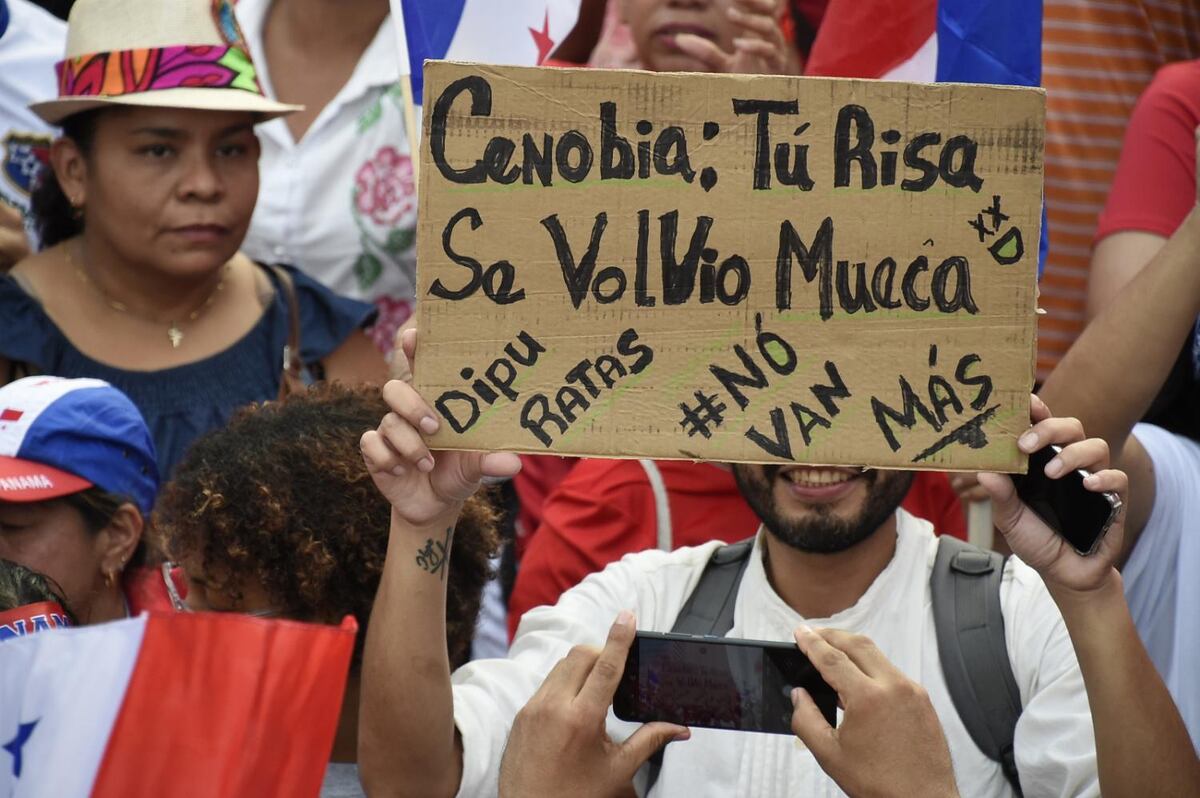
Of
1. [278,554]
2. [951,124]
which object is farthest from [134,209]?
[951,124]

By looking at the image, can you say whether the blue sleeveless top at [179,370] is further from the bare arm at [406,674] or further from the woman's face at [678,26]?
the bare arm at [406,674]

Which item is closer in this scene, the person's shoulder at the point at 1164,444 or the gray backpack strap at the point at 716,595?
the gray backpack strap at the point at 716,595

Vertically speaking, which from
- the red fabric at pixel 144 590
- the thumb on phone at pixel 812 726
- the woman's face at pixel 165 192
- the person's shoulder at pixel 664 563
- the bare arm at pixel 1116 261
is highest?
the woman's face at pixel 165 192

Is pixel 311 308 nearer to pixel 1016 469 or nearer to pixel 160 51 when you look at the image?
pixel 160 51

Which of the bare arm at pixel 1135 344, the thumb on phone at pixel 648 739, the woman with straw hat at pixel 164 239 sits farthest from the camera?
the woman with straw hat at pixel 164 239

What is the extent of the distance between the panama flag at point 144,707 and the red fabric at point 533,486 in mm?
2281

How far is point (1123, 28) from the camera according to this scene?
167 inches

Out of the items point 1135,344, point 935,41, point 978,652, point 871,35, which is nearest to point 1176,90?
point 935,41

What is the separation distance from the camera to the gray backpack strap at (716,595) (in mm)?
2959

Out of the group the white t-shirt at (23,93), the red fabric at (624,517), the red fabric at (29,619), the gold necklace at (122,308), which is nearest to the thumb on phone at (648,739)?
the red fabric at (29,619)

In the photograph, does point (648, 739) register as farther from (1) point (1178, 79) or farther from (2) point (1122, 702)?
(1) point (1178, 79)

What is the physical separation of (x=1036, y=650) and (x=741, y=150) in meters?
0.92

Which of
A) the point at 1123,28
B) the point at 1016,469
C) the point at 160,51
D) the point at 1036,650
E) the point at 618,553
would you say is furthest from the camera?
the point at 1123,28

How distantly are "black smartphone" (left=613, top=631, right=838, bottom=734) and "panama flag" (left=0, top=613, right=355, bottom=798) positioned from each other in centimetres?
68
